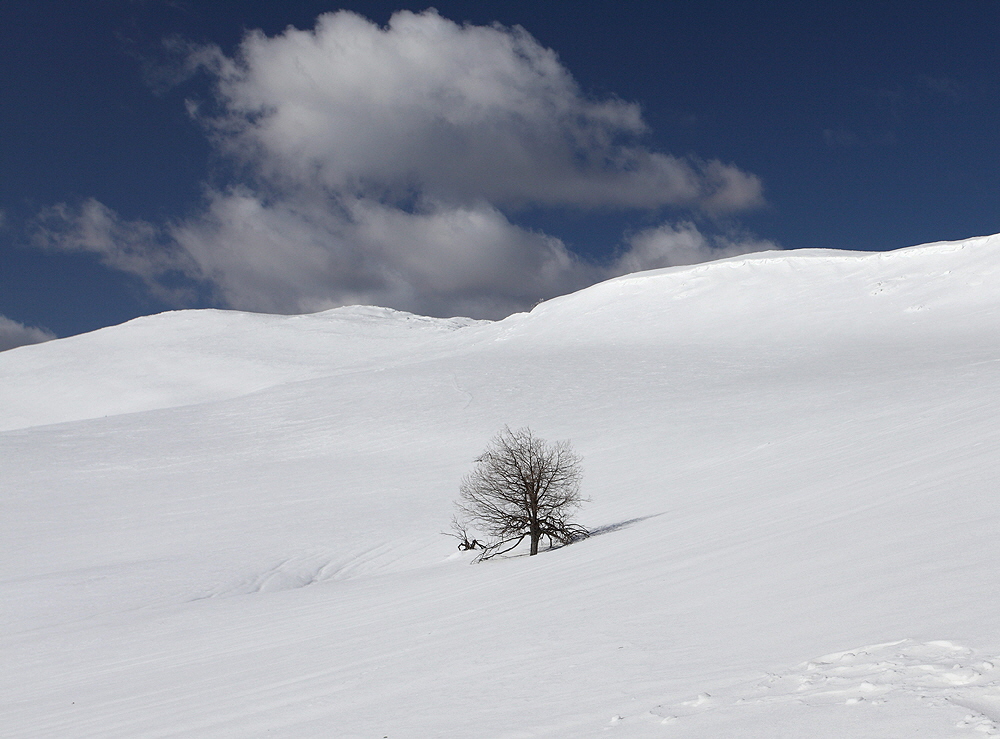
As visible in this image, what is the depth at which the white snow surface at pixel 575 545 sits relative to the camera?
4.22 metres

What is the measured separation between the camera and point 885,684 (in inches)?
135

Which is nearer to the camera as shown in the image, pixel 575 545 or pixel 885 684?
pixel 885 684

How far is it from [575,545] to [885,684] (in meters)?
10.8

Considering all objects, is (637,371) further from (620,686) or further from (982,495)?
(620,686)

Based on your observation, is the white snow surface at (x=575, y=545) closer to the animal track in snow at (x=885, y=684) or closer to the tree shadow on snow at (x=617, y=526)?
the animal track in snow at (x=885, y=684)

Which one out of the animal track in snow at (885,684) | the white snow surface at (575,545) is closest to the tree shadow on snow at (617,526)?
the white snow surface at (575,545)

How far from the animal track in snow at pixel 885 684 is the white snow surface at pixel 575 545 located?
0.02 metres

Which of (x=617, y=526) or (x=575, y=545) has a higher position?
(x=617, y=526)

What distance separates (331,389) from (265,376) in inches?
588

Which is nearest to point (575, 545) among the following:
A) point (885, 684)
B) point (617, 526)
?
point (617, 526)

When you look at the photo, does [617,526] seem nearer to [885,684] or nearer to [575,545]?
[575,545]

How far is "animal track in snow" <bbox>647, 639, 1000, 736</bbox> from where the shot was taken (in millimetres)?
3117

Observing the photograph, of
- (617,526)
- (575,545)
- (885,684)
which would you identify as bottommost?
(885,684)

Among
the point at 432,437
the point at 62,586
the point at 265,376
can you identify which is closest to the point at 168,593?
the point at 62,586
